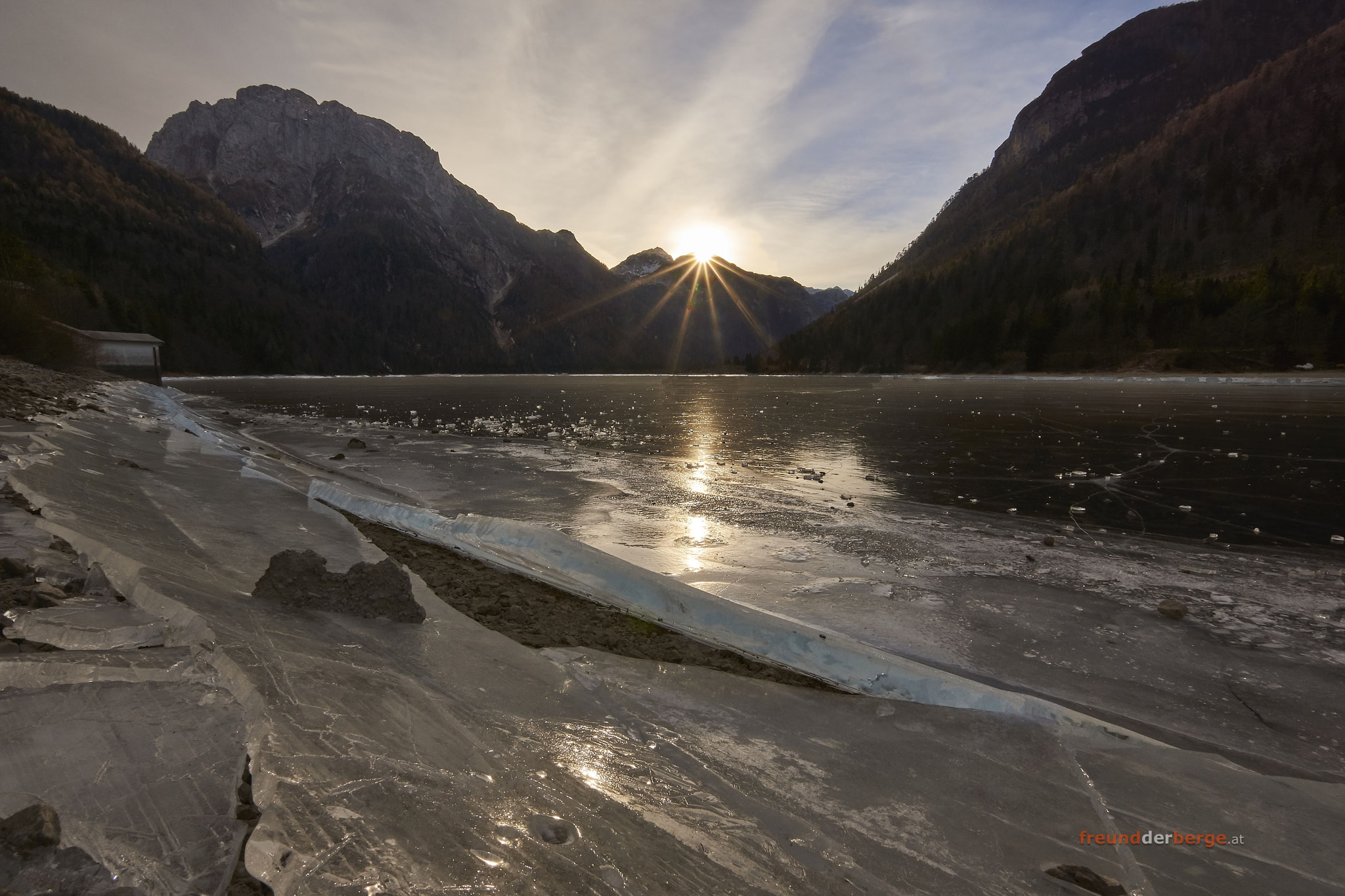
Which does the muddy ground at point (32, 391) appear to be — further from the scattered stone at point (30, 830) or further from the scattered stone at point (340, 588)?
the scattered stone at point (30, 830)

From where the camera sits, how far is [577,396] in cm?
5416

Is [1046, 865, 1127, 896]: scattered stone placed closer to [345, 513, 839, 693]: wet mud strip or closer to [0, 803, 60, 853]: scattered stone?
[345, 513, 839, 693]: wet mud strip

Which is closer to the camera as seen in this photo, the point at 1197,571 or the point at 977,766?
the point at 977,766

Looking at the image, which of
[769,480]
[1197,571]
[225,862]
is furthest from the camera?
[769,480]

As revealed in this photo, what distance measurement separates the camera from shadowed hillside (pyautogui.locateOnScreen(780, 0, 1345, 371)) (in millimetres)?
80250

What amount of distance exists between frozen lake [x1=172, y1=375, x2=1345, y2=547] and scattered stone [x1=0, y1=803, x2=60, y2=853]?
11039 mm

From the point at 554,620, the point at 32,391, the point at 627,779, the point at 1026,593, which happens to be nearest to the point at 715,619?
the point at 554,620

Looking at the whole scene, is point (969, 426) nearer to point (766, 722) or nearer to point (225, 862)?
point (766, 722)

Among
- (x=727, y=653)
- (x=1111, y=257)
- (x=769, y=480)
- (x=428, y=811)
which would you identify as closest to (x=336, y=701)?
(x=428, y=811)

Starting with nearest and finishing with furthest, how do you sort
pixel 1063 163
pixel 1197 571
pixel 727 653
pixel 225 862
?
pixel 225 862
pixel 727 653
pixel 1197 571
pixel 1063 163

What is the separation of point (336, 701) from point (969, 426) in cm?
2506

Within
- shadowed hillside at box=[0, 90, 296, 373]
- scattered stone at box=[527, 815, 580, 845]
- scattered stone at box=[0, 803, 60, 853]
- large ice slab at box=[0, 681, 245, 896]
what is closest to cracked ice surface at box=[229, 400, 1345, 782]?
scattered stone at box=[527, 815, 580, 845]

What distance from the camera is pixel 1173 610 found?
19.3 feet

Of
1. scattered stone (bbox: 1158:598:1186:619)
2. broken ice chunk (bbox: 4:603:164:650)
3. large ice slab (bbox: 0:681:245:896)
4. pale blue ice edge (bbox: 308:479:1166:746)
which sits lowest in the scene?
pale blue ice edge (bbox: 308:479:1166:746)
